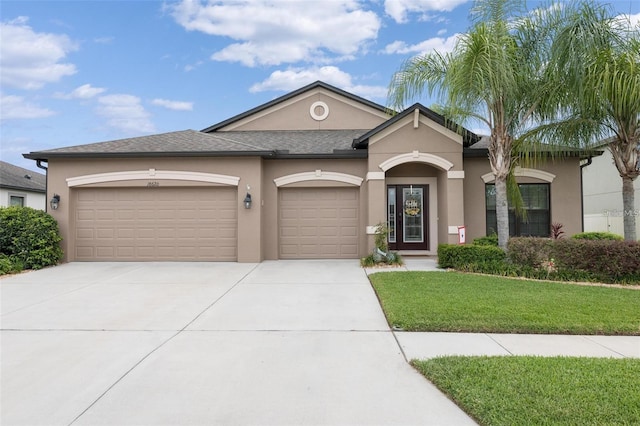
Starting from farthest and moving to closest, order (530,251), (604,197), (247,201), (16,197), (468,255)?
1. (604,197)
2. (16,197)
3. (247,201)
4. (468,255)
5. (530,251)

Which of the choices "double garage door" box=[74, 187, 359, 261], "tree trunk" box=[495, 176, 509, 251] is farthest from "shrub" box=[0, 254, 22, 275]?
"tree trunk" box=[495, 176, 509, 251]

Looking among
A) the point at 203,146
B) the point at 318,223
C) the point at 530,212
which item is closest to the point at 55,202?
the point at 203,146

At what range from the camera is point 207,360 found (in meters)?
4.13

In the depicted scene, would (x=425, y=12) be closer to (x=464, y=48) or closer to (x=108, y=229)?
(x=464, y=48)

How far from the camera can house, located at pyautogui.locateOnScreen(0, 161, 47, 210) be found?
1819 cm

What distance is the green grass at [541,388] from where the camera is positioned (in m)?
2.81

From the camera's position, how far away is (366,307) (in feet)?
20.6

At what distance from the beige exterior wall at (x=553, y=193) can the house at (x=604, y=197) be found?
30.5ft

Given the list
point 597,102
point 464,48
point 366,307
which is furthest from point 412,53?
point 366,307

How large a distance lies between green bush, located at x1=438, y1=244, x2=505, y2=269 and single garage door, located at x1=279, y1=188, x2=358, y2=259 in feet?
10.4

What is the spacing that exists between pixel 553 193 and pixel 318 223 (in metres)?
7.69

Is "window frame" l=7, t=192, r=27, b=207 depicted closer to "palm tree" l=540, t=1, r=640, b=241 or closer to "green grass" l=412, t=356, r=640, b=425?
"green grass" l=412, t=356, r=640, b=425

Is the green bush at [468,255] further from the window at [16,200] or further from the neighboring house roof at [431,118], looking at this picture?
the window at [16,200]

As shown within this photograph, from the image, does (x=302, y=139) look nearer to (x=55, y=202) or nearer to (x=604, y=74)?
(x=55, y=202)
